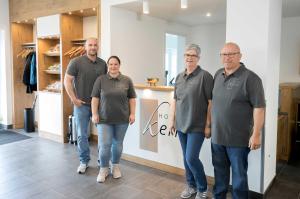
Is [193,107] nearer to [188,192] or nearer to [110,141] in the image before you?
[188,192]

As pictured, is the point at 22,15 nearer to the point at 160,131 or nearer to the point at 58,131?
the point at 58,131

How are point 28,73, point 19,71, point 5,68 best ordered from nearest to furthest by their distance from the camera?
point 28,73 < point 5,68 < point 19,71

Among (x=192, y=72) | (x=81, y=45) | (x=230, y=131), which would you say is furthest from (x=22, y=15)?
(x=230, y=131)

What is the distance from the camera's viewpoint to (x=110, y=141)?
10.5ft

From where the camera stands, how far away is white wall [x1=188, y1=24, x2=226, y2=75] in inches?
246

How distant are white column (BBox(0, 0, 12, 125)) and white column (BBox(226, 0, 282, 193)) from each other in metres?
4.83

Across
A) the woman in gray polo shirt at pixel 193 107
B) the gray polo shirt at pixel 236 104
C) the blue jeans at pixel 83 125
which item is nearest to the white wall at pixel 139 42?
the blue jeans at pixel 83 125

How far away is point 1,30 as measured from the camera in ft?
19.0

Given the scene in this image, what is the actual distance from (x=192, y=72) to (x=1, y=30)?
486 centimetres

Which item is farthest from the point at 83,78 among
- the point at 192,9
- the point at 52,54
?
the point at 192,9

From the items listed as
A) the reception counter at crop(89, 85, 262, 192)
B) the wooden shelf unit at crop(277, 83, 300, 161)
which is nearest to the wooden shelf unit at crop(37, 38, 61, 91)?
the reception counter at crop(89, 85, 262, 192)

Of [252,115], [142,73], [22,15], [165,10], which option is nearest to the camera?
[252,115]

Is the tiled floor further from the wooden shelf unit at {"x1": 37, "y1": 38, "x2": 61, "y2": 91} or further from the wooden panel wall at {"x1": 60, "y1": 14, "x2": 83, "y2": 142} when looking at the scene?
the wooden shelf unit at {"x1": 37, "y1": 38, "x2": 61, "y2": 91}

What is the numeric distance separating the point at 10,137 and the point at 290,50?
5.50 metres
